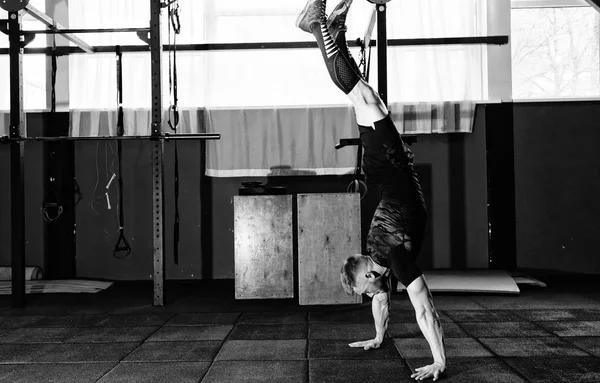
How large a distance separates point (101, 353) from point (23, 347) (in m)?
0.57

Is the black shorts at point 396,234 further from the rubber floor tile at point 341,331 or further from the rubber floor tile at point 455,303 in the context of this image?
the rubber floor tile at point 455,303

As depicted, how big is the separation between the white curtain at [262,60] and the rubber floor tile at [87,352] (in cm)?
311

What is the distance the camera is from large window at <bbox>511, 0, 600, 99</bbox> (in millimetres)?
6043

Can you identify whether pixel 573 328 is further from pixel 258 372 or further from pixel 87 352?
pixel 87 352

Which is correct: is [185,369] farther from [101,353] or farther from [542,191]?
[542,191]

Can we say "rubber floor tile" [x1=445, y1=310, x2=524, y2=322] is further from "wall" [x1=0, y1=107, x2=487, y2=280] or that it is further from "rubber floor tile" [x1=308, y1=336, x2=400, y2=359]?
"wall" [x1=0, y1=107, x2=487, y2=280]

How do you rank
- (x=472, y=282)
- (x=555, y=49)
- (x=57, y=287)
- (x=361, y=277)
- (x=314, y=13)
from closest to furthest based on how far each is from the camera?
(x=361, y=277) < (x=314, y=13) < (x=472, y=282) < (x=57, y=287) < (x=555, y=49)

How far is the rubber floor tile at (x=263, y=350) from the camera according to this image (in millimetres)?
3076

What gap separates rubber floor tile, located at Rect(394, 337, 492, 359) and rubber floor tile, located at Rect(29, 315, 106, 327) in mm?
2334

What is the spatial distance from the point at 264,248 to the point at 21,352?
213cm

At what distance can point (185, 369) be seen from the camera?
9.32 ft

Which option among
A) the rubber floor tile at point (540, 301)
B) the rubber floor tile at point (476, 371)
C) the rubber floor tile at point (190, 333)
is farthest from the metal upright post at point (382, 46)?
the rubber floor tile at point (476, 371)

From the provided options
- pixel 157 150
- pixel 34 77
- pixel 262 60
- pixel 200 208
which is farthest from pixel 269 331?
pixel 34 77

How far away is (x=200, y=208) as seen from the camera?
6160 millimetres
